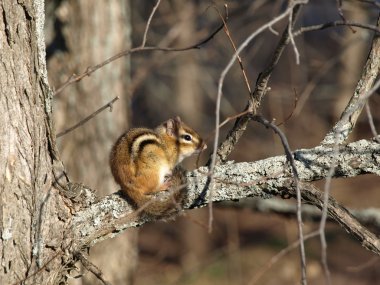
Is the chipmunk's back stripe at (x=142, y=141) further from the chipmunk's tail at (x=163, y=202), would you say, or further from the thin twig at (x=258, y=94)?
the thin twig at (x=258, y=94)

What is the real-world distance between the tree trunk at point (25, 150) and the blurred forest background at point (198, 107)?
66 cm

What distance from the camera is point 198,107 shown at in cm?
1199

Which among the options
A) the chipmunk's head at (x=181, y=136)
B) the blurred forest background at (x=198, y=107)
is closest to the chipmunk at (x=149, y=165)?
the chipmunk's head at (x=181, y=136)

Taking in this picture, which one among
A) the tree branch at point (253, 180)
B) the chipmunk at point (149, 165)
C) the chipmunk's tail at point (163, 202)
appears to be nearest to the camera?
the tree branch at point (253, 180)

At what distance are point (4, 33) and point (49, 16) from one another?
3110mm

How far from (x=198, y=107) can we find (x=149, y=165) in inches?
328

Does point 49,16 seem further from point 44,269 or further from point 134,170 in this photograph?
point 44,269

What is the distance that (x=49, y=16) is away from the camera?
5.69 metres

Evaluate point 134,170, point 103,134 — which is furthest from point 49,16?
point 134,170

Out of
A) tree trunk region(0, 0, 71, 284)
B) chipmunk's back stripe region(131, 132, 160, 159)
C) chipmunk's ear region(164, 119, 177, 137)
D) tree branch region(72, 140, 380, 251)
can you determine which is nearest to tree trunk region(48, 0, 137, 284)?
chipmunk's ear region(164, 119, 177, 137)

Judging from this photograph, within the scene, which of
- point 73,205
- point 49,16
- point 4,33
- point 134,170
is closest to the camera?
point 4,33

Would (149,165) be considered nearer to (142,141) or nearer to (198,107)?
(142,141)

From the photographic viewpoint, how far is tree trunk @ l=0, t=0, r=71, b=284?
2.68 m

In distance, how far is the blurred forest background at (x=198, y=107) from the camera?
18.8 feet
